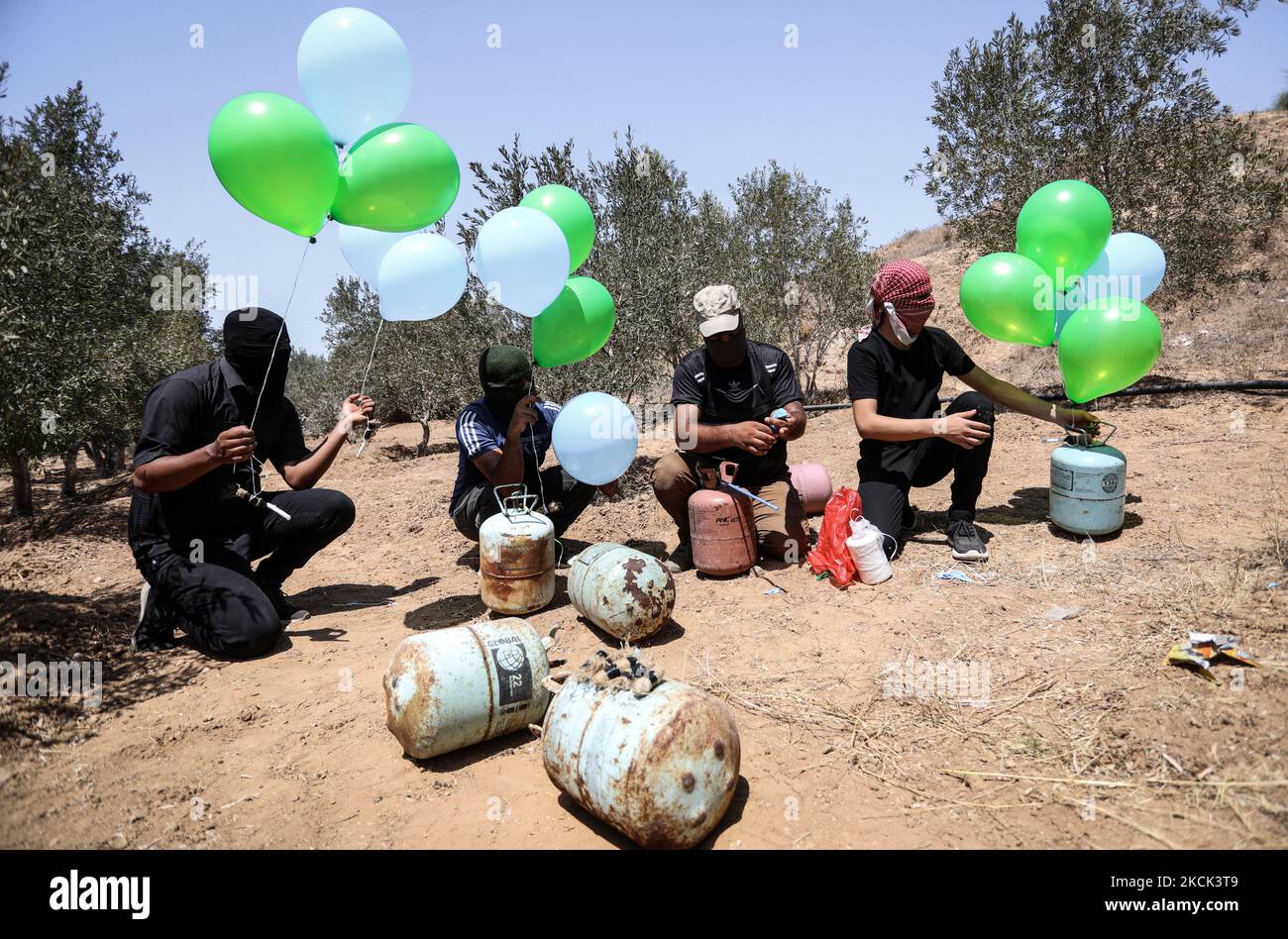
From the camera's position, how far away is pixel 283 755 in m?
3.23

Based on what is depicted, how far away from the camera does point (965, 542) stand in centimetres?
475

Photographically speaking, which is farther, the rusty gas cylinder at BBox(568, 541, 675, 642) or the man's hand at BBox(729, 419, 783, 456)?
the man's hand at BBox(729, 419, 783, 456)

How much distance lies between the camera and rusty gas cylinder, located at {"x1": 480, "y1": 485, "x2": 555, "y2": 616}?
4.40 meters

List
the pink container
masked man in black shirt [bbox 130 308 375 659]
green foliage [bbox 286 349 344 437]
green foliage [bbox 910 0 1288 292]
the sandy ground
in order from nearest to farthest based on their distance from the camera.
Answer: the sandy ground → masked man in black shirt [bbox 130 308 375 659] → the pink container → green foliage [bbox 910 0 1288 292] → green foliage [bbox 286 349 344 437]

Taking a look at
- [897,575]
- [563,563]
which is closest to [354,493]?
[563,563]

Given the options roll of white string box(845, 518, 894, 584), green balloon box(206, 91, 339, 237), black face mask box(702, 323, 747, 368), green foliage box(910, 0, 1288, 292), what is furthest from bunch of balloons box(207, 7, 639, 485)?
green foliage box(910, 0, 1288, 292)

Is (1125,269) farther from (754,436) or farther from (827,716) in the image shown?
(827,716)

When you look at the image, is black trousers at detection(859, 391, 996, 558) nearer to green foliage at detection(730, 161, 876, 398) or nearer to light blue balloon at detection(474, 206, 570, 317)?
light blue balloon at detection(474, 206, 570, 317)

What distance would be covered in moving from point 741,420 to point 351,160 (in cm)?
291

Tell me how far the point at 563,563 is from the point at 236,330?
107 inches

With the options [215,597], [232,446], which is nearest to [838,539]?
[232,446]

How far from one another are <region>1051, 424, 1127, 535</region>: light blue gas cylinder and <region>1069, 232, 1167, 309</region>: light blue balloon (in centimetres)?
112

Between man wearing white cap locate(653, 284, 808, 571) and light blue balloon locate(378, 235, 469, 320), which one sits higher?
light blue balloon locate(378, 235, 469, 320)
